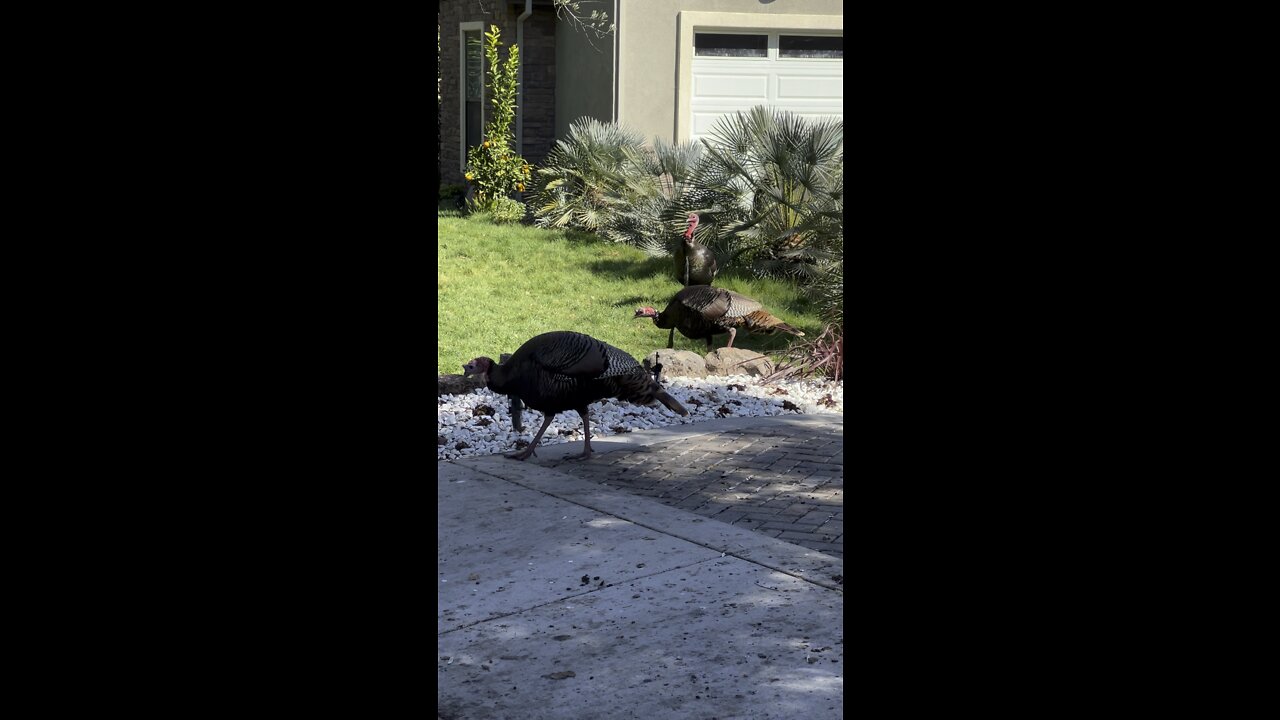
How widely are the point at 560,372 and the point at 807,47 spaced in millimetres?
10469

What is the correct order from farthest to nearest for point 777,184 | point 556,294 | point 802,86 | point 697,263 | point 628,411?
point 802,86 < point 556,294 < point 777,184 < point 697,263 < point 628,411

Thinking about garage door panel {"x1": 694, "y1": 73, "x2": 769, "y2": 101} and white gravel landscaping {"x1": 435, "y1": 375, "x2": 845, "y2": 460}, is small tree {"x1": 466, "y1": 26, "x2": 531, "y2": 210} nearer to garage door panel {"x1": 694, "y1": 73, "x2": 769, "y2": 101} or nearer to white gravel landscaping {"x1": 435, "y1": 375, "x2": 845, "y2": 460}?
garage door panel {"x1": 694, "y1": 73, "x2": 769, "y2": 101}

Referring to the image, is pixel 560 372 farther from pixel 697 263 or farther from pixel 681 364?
pixel 697 263

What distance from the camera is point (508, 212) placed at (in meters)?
15.9

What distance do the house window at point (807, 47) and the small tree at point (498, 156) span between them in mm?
3687

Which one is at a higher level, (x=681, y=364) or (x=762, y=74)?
(x=762, y=74)

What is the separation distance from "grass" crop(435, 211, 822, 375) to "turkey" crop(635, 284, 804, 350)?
0.47 m

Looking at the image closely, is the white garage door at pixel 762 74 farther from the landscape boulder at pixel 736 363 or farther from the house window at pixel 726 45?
the landscape boulder at pixel 736 363

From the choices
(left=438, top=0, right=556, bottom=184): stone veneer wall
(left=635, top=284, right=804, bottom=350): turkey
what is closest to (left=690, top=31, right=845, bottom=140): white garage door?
(left=438, top=0, right=556, bottom=184): stone veneer wall

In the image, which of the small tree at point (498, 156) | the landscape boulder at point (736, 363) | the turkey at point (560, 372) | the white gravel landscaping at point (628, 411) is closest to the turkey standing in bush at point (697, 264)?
the landscape boulder at point (736, 363)

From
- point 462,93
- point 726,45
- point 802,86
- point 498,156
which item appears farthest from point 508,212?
point 802,86
